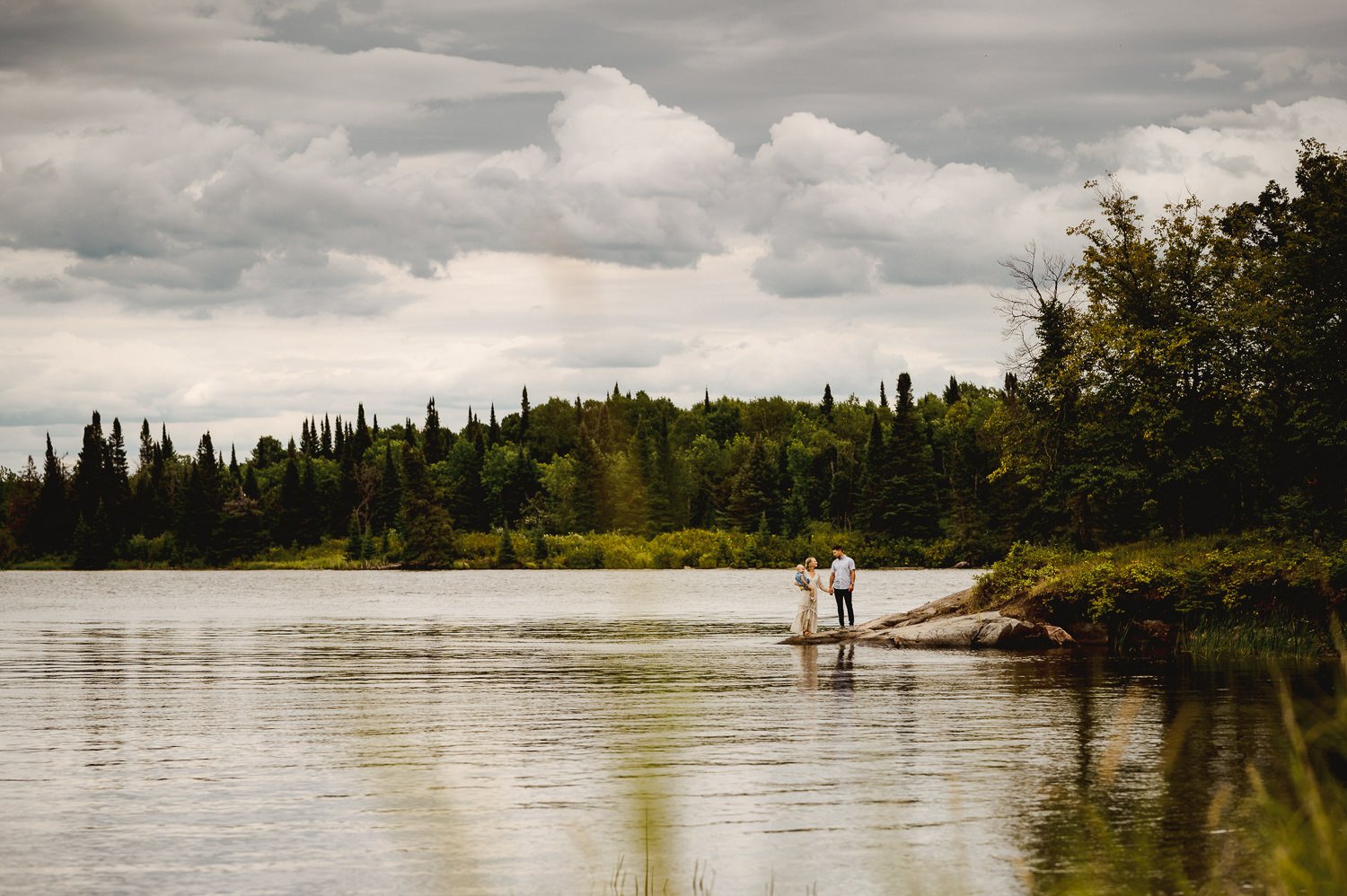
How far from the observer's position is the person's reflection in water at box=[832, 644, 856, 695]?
2447cm

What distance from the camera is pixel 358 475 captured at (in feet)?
653

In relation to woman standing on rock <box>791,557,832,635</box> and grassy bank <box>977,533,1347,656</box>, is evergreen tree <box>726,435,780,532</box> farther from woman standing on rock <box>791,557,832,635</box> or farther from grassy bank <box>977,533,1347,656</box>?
woman standing on rock <box>791,557,832,635</box>

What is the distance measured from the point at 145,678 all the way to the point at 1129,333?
112 ft

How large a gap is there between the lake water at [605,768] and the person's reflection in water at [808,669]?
0.27 ft

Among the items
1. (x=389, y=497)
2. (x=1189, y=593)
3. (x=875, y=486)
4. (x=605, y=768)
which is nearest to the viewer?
(x=605, y=768)

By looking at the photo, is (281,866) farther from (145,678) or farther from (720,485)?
(720,485)

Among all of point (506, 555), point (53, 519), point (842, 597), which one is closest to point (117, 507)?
point (53, 519)

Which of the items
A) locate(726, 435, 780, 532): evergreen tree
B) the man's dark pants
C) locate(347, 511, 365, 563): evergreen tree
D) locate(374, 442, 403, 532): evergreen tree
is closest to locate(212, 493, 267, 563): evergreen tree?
locate(347, 511, 365, 563): evergreen tree

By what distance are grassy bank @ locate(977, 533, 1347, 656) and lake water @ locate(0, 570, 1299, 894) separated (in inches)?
143

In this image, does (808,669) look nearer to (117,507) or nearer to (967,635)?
(967,635)

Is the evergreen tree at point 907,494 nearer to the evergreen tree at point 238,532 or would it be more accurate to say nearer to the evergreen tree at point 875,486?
the evergreen tree at point 875,486

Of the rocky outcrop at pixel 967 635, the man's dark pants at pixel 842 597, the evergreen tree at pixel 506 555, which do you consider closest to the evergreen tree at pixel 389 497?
the evergreen tree at pixel 506 555

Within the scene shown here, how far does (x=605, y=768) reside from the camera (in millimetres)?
15328

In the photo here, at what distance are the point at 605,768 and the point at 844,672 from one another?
13.2 m
